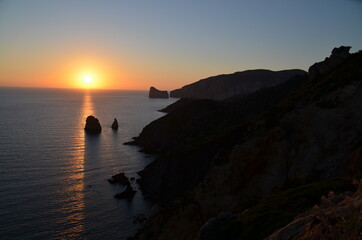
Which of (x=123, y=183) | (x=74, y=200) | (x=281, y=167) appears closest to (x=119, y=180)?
(x=123, y=183)

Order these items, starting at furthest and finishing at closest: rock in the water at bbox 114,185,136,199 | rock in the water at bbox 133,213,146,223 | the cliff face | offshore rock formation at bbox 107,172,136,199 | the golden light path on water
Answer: the cliff face, offshore rock formation at bbox 107,172,136,199, rock in the water at bbox 114,185,136,199, rock in the water at bbox 133,213,146,223, the golden light path on water

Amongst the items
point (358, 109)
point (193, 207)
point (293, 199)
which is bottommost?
point (193, 207)

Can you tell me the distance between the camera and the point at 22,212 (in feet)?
139

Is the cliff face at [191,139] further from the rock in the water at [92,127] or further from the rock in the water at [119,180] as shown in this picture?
the rock in the water at [92,127]

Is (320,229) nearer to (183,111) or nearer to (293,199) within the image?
(293,199)

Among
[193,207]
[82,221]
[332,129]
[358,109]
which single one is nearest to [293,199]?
[332,129]

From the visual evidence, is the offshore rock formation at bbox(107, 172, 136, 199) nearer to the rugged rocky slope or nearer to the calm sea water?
the calm sea water

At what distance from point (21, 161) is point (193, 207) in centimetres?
5185

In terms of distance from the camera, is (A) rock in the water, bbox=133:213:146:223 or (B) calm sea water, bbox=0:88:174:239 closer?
(B) calm sea water, bbox=0:88:174:239

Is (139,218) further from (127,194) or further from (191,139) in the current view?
(191,139)

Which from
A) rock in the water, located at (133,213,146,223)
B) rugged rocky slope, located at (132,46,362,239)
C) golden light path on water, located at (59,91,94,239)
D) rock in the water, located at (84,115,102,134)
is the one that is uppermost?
rugged rocky slope, located at (132,46,362,239)

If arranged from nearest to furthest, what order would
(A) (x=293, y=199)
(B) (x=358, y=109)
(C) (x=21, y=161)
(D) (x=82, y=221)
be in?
(A) (x=293, y=199), (B) (x=358, y=109), (D) (x=82, y=221), (C) (x=21, y=161)

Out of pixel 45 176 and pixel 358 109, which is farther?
pixel 45 176

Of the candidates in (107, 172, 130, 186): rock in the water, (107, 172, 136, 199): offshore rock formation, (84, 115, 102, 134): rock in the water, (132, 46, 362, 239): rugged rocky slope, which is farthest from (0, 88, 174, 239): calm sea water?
(84, 115, 102, 134): rock in the water
